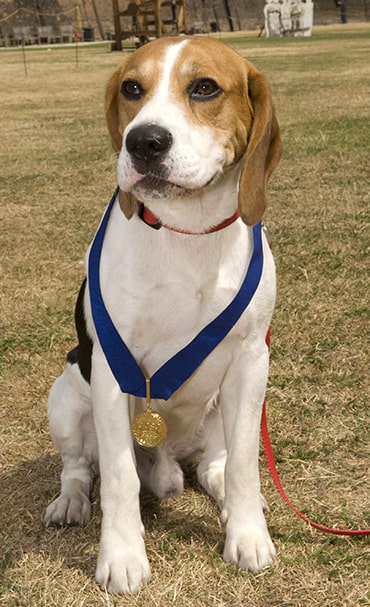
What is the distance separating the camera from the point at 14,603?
10.4ft

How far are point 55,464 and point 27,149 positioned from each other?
368 inches

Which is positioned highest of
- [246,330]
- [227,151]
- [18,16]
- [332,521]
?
[227,151]

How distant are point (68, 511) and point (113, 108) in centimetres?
167

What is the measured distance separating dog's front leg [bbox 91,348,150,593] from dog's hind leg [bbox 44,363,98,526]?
413 millimetres

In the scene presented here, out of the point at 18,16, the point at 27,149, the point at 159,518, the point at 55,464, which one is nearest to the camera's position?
the point at 159,518

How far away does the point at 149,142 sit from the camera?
277cm

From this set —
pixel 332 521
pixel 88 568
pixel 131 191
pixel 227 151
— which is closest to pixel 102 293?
pixel 131 191

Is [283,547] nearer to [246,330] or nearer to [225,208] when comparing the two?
[246,330]

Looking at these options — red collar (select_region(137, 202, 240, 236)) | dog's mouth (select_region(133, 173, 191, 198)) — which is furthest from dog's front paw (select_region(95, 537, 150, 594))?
dog's mouth (select_region(133, 173, 191, 198))

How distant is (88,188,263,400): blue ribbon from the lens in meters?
3.14

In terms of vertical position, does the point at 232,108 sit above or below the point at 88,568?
above

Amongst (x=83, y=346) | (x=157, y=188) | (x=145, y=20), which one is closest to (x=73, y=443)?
(x=83, y=346)

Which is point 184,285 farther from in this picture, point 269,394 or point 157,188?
point 269,394

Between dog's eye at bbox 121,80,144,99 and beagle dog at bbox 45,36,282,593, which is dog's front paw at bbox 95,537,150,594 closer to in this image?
beagle dog at bbox 45,36,282,593
